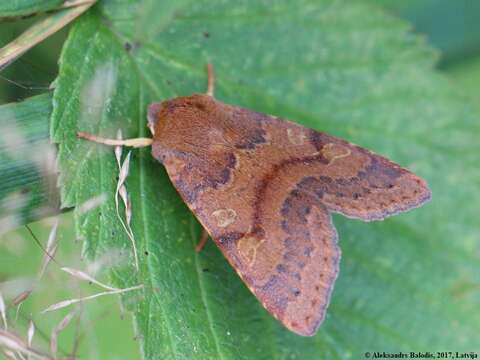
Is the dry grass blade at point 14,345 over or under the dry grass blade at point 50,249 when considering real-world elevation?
under

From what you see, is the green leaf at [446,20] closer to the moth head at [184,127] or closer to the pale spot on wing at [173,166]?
the moth head at [184,127]

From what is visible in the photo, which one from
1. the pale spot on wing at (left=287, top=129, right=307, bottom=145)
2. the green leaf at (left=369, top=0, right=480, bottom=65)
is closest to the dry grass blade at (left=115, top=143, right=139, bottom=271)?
the pale spot on wing at (left=287, top=129, right=307, bottom=145)

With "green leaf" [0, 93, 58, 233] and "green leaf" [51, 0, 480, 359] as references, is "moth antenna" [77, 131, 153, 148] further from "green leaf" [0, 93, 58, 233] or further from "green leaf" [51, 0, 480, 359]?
"green leaf" [0, 93, 58, 233]

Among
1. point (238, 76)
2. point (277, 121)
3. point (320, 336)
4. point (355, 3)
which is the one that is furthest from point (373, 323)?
point (355, 3)

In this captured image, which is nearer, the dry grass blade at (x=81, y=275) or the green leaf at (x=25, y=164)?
the dry grass blade at (x=81, y=275)

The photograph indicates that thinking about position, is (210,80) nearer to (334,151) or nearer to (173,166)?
(173,166)

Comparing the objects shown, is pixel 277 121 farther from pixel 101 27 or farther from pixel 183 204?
pixel 101 27

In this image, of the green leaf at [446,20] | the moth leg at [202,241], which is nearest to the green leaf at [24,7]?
the moth leg at [202,241]

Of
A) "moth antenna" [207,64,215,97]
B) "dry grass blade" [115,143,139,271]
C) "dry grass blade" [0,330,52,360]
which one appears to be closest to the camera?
"dry grass blade" [0,330,52,360]

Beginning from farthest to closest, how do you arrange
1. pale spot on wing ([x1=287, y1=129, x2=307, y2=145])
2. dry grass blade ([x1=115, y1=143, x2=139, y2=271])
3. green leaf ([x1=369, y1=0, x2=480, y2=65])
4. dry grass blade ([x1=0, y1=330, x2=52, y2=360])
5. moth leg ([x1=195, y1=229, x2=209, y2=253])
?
green leaf ([x1=369, y1=0, x2=480, y2=65]) < pale spot on wing ([x1=287, y1=129, x2=307, y2=145]) < moth leg ([x1=195, y1=229, x2=209, y2=253]) < dry grass blade ([x1=115, y1=143, x2=139, y2=271]) < dry grass blade ([x1=0, y1=330, x2=52, y2=360])
